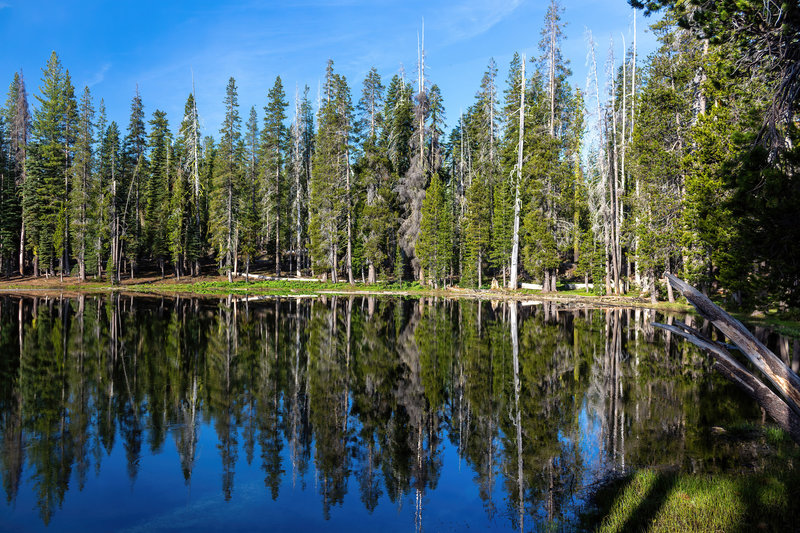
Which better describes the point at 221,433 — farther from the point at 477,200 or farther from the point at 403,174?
the point at 403,174

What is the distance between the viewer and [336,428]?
9.07 meters

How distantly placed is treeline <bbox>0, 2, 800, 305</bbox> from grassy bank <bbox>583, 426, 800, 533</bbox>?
1998cm

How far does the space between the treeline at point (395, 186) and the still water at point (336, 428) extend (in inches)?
612

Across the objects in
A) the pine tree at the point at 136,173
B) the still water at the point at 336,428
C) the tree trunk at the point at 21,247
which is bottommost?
the still water at the point at 336,428

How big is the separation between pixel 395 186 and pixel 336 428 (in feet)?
141

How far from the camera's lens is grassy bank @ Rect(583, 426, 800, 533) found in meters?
5.30

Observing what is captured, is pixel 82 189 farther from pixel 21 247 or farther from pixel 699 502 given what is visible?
pixel 699 502

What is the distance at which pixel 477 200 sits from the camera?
45156 millimetres

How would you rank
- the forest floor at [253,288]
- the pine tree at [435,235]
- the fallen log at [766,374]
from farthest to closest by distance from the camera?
the pine tree at [435,235]
the forest floor at [253,288]
the fallen log at [766,374]

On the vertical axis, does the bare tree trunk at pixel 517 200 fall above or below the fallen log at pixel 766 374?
above

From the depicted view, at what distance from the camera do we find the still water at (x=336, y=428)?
20.9 ft

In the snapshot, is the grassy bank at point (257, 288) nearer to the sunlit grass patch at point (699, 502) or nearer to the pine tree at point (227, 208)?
the pine tree at point (227, 208)

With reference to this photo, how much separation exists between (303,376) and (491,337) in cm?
902

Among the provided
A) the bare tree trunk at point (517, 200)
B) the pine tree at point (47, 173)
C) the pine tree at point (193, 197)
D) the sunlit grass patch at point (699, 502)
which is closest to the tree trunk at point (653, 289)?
the bare tree trunk at point (517, 200)
